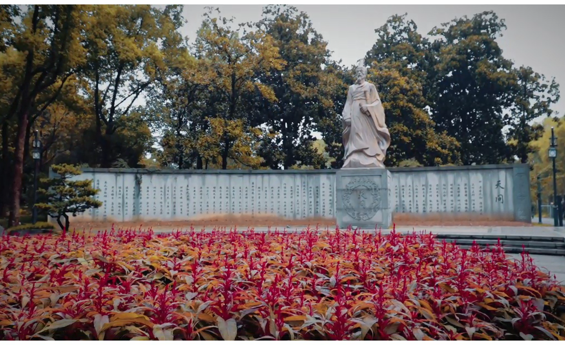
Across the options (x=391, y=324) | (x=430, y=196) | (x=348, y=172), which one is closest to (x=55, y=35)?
(x=348, y=172)

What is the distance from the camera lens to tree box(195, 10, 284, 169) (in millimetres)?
15672

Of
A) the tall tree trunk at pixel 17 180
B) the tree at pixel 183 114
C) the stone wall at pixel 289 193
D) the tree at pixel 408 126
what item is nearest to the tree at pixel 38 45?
the tall tree trunk at pixel 17 180

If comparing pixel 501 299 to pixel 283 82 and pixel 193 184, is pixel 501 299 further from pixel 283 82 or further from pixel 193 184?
pixel 283 82

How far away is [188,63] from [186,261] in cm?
1467

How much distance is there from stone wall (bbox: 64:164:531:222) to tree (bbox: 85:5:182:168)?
498cm

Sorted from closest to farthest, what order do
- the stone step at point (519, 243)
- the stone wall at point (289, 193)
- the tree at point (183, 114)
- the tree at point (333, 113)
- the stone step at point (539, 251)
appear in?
the stone step at point (539, 251), the stone step at point (519, 243), the stone wall at point (289, 193), the tree at point (183, 114), the tree at point (333, 113)

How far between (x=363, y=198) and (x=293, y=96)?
833cm

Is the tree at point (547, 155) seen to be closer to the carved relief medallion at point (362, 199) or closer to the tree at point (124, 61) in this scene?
the carved relief medallion at point (362, 199)

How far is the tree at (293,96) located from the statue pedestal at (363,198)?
7247mm

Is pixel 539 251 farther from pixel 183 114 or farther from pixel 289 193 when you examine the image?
pixel 183 114

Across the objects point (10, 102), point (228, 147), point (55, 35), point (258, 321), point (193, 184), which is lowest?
point (258, 321)

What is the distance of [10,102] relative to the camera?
588 inches

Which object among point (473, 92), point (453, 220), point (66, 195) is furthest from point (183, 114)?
point (473, 92)

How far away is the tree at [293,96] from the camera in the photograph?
17.2 meters
